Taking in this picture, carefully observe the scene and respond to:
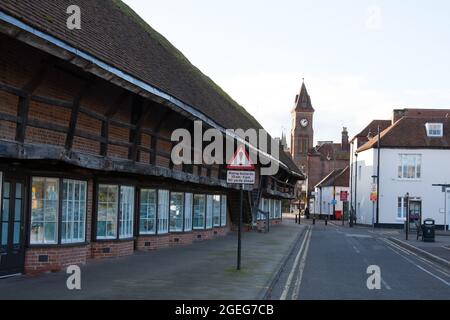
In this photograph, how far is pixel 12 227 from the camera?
1305 centimetres

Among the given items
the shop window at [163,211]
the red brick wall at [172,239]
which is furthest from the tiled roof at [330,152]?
the shop window at [163,211]

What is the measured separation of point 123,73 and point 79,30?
165 cm

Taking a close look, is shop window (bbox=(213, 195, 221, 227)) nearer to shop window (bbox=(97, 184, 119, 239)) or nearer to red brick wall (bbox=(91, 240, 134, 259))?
red brick wall (bbox=(91, 240, 134, 259))

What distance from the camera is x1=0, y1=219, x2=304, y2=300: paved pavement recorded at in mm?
11422

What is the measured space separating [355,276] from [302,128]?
4292 inches

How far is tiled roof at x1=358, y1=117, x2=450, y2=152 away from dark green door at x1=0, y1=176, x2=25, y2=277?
142 ft

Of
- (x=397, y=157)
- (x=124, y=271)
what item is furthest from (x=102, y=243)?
(x=397, y=157)

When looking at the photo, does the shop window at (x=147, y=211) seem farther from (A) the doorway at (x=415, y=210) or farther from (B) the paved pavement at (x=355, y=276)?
(A) the doorway at (x=415, y=210)

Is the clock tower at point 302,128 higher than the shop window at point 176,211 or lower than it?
higher

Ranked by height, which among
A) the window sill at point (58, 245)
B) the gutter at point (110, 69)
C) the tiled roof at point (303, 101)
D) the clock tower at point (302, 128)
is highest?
the tiled roof at point (303, 101)

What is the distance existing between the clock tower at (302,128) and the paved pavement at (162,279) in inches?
4106

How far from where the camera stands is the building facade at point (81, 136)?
1159 centimetres

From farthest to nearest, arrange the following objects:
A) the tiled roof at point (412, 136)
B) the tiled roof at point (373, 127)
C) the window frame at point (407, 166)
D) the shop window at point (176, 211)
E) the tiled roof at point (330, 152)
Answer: the tiled roof at point (330, 152) < the tiled roof at point (373, 127) < the tiled roof at point (412, 136) < the window frame at point (407, 166) < the shop window at point (176, 211)

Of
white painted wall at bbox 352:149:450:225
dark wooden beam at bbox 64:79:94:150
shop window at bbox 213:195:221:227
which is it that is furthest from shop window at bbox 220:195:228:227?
white painted wall at bbox 352:149:450:225
